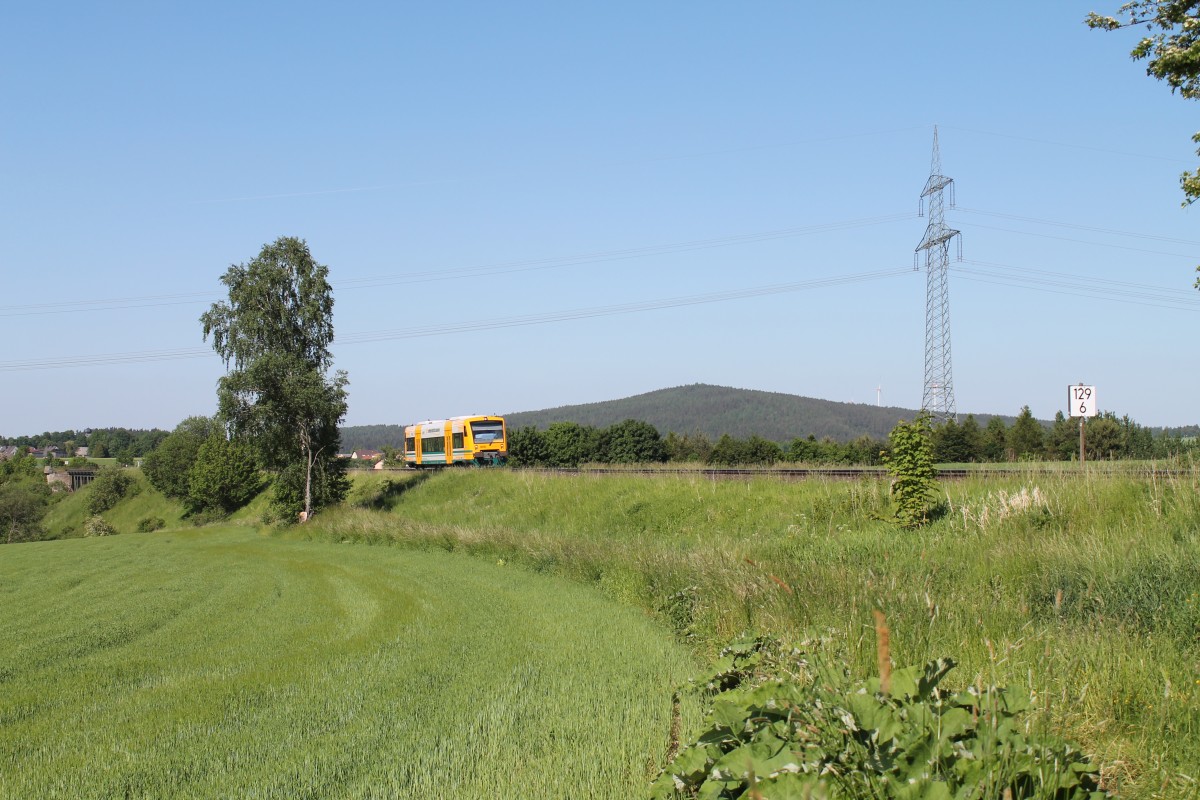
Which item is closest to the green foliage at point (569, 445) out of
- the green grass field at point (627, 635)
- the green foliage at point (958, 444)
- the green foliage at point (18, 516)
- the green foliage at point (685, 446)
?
the green foliage at point (685, 446)

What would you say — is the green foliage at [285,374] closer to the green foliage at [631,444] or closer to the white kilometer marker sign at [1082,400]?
the green foliage at [631,444]

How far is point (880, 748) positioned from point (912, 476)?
12493mm

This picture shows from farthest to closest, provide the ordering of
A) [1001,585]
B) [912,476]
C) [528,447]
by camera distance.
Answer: [528,447], [912,476], [1001,585]

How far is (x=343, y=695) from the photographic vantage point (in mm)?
7621

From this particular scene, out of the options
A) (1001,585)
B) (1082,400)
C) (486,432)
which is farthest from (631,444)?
(1001,585)

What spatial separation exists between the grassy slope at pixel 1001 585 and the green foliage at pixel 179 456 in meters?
87.2

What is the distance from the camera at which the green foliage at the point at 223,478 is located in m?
84.9

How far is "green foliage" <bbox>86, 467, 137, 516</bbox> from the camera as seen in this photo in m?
109

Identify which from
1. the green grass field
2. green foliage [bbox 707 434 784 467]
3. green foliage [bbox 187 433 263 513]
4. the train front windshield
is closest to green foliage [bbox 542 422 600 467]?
the train front windshield

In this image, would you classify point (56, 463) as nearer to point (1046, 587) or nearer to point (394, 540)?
point (394, 540)

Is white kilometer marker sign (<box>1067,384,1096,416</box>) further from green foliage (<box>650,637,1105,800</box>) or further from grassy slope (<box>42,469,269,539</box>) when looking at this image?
grassy slope (<box>42,469,269,539</box>)

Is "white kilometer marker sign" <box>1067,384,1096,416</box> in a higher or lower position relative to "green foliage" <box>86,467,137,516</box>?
higher

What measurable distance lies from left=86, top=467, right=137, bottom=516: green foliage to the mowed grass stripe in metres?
106

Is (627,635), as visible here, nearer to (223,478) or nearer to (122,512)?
(223,478)
